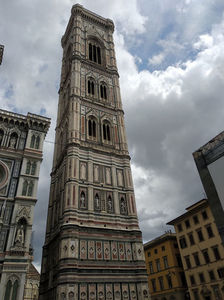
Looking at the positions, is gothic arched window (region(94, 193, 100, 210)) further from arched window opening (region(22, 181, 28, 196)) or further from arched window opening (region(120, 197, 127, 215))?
arched window opening (region(22, 181, 28, 196))

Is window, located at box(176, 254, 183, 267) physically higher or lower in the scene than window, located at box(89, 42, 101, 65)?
lower

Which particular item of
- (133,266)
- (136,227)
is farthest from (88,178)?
(133,266)

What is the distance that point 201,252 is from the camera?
1206 inches

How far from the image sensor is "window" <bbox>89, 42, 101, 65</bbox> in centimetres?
3758

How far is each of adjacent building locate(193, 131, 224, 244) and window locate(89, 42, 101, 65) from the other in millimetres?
30652

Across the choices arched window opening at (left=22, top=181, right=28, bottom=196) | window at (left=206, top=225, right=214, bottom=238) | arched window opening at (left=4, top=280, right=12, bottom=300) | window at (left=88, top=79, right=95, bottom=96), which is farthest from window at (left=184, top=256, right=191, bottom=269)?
window at (left=88, top=79, right=95, bottom=96)

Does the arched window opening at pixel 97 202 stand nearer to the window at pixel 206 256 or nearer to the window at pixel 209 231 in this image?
the window at pixel 209 231

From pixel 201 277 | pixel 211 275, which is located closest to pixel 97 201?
pixel 211 275

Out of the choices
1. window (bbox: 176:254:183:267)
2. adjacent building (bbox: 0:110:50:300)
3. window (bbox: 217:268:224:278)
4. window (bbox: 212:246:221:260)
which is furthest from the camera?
window (bbox: 176:254:183:267)

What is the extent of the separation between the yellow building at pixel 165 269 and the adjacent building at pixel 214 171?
97.3 ft

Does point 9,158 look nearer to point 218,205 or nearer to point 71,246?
point 71,246

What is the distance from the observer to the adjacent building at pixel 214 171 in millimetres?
9047

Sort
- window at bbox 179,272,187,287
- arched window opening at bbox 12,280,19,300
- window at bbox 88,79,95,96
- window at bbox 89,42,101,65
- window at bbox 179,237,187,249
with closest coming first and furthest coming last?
arched window opening at bbox 12,280,19,300 → window at bbox 88,79,95,96 → window at bbox 179,237,187,249 → window at bbox 179,272,187,287 → window at bbox 89,42,101,65

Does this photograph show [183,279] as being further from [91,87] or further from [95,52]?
A: [95,52]
